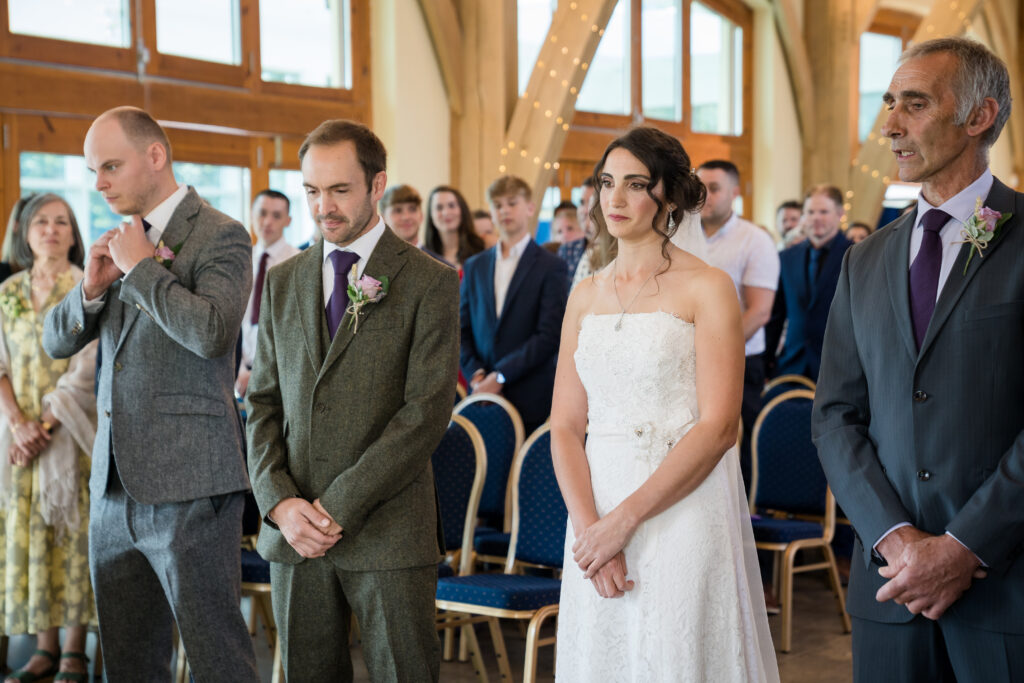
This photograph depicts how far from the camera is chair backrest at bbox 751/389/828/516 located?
4730 mm

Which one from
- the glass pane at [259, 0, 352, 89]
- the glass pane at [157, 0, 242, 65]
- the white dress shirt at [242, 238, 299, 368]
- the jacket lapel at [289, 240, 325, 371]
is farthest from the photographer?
the glass pane at [259, 0, 352, 89]

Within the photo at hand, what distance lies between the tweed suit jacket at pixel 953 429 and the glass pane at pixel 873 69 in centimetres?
1363

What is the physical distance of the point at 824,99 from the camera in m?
13.3

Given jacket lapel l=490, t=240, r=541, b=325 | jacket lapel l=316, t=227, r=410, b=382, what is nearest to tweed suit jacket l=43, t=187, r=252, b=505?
jacket lapel l=316, t=227, r=410, b=382

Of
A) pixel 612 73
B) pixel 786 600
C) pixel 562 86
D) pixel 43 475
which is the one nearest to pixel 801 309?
pixel 786 600

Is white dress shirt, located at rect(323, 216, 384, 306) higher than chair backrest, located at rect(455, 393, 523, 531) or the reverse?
higher

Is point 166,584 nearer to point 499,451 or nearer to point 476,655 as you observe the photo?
point 476,655

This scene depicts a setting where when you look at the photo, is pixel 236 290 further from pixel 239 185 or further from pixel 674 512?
pixel 239 185

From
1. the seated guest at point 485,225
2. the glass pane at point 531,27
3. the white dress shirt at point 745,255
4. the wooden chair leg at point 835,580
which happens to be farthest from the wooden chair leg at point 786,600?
the glass pane at point 531,27

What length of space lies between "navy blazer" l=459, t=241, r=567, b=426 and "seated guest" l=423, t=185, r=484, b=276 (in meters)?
1.07

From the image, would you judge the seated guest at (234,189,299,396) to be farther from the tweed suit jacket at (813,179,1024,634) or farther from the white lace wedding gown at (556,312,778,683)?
the tweed suit jacket at (813,179,1024,634)

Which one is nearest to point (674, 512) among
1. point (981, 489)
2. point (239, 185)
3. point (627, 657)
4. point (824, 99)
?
point (627, 657)

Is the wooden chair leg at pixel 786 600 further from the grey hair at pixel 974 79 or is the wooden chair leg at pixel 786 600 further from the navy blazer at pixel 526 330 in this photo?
the grey hair at pixel 974 79

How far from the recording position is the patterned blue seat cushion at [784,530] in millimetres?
4469
